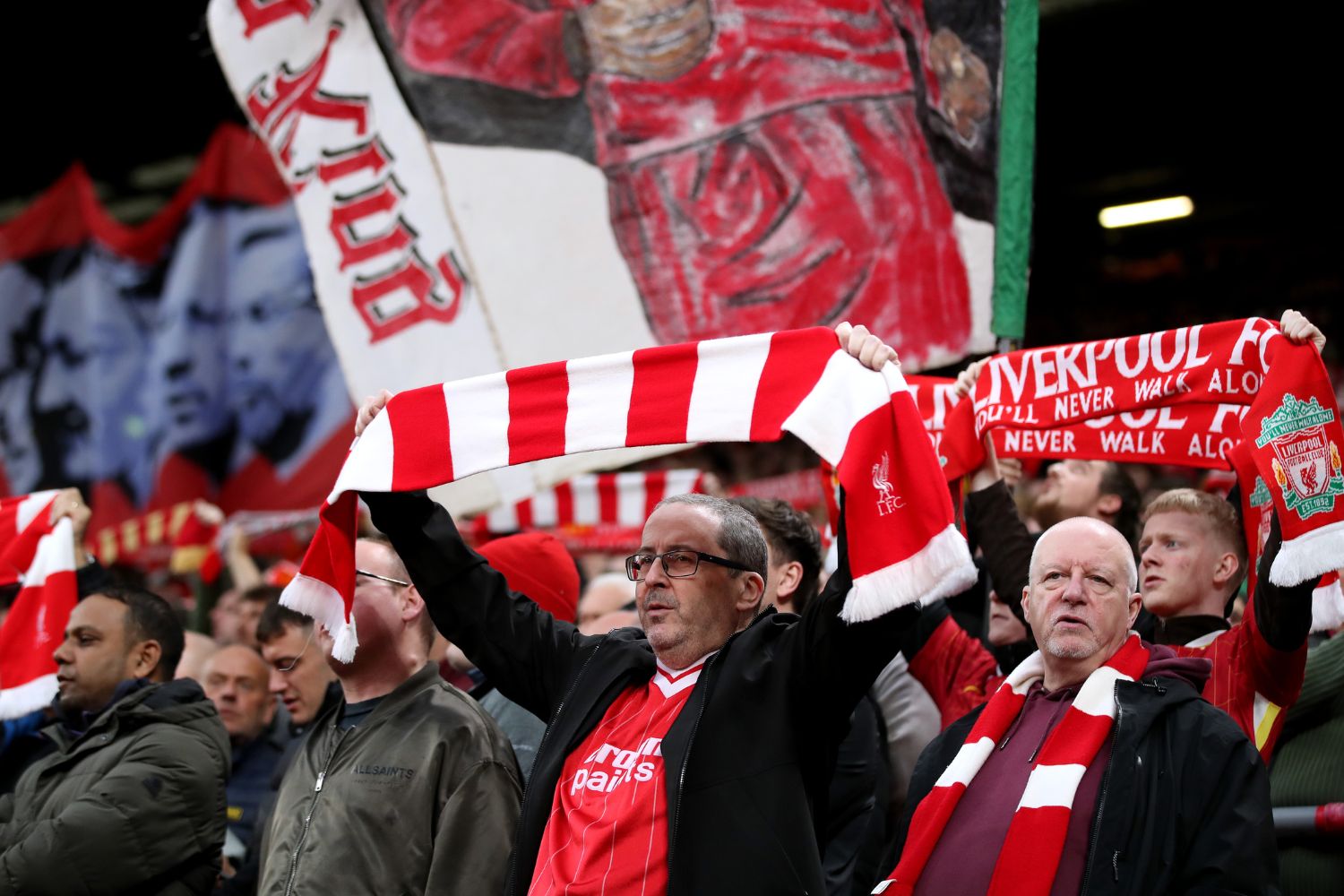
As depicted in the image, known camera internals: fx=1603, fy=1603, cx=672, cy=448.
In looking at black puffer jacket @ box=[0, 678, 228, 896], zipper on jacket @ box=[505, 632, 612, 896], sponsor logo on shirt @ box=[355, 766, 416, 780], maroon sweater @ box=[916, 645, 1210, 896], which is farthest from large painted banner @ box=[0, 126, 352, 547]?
maroon sweater @ box=[916, 645, 1210, 896]

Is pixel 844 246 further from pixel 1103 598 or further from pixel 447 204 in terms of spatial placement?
pixel 1103 598

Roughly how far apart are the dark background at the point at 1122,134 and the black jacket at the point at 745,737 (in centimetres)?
617

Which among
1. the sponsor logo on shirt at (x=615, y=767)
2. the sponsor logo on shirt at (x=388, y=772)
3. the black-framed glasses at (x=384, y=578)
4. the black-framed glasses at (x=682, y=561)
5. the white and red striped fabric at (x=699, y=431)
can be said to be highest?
the white and red striped fabric at (x=699, y=431)

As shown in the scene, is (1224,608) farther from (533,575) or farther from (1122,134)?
(1122,134)

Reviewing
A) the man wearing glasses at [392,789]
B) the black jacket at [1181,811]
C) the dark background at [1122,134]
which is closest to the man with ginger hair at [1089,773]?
the black jacket at [1181,811]

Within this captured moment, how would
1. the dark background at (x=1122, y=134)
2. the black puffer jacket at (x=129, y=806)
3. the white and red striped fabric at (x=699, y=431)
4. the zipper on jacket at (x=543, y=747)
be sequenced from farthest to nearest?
the dark background at (x=1122, y=134), the black puffer jacket at (x=129, y=806), the zipper on jacket at (x=543, y=747), the white and red striped fabric at (x=699, y=431)

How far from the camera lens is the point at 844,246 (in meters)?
5.41

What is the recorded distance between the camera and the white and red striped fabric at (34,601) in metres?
4.59

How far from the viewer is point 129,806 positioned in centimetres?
410

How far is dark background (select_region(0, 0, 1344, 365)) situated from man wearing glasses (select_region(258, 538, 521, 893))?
237 inches

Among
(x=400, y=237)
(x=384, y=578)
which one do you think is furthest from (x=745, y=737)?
(x=400, y=237)

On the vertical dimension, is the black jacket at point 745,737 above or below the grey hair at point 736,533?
below

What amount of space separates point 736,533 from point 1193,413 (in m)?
1.49

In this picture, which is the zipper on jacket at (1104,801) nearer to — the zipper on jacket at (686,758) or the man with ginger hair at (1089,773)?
the man with ginger hair at (1089,773)
